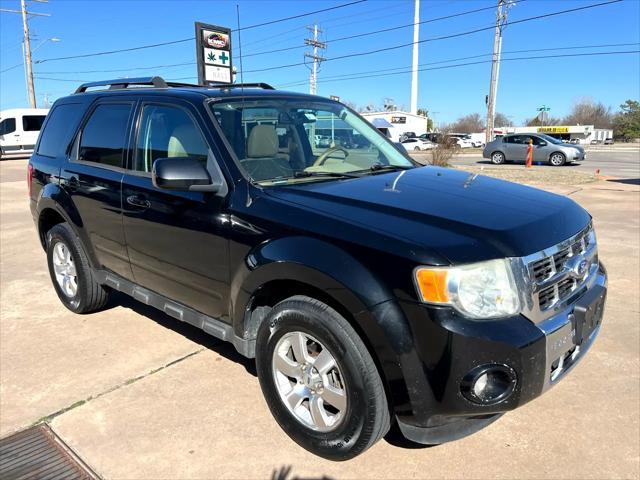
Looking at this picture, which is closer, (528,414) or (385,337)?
(385,337)

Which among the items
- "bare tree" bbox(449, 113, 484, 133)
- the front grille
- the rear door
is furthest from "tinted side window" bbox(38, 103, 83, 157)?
"bare tree" bbox(449, 113, 484, 133)

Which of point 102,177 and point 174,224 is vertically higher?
point 102,177

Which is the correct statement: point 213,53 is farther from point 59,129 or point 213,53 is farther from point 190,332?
point 190,332

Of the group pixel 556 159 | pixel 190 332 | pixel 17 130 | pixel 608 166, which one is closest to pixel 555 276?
pixel 190 332

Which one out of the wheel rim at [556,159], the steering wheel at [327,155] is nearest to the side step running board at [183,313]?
the steering wheel at [327,155]

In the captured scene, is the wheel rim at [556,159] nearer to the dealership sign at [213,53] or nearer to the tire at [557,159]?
the tire at [557,159]

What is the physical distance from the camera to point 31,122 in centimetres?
2781

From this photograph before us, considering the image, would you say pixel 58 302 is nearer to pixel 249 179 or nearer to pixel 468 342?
pixel 249 179

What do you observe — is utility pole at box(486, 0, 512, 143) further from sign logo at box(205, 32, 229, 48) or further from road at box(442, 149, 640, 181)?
sign logo at box(205, 32, 229, 48)

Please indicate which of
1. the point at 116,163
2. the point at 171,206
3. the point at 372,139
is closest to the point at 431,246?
the point at 171,206

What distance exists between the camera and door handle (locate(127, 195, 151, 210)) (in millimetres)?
3412

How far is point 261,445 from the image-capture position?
2.77 m

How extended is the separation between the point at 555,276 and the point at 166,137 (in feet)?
8.40

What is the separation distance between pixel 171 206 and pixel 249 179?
627 mm
